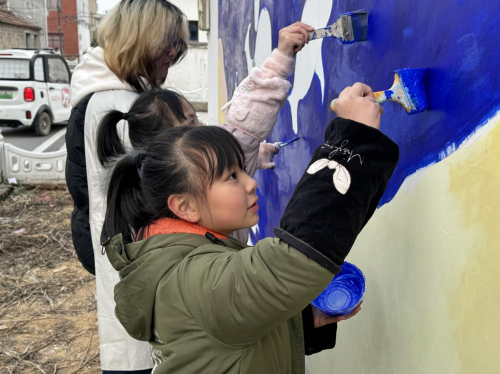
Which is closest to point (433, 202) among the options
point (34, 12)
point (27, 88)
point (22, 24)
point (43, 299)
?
point (43, 299)

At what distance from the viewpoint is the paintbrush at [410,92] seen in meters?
→ 1.21

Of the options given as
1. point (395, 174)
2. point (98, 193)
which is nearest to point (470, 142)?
point (395, 174)

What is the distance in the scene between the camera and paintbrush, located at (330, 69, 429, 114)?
3.97 feet

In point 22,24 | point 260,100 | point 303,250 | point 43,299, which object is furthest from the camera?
point 22,24

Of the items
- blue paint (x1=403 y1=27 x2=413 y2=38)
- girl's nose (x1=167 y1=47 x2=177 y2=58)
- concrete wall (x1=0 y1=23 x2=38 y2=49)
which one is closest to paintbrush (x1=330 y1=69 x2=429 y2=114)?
blue paint (x1=403 y1=27 x2=413 y2=38)

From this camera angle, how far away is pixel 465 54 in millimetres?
1089

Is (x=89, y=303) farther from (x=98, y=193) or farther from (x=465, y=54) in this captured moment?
(x=465, y=54)

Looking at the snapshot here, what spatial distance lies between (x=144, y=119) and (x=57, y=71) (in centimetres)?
1109

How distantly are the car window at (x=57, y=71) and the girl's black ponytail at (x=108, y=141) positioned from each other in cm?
1068

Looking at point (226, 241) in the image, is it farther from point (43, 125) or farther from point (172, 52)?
point (43, 125)

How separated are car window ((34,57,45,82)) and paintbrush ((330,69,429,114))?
35.5ft

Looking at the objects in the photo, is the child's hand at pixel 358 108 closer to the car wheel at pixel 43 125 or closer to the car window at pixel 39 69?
the car window at pixel 39 69

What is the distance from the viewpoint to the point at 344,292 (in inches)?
51.5

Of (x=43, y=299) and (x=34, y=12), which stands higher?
(x=34, y=12)
